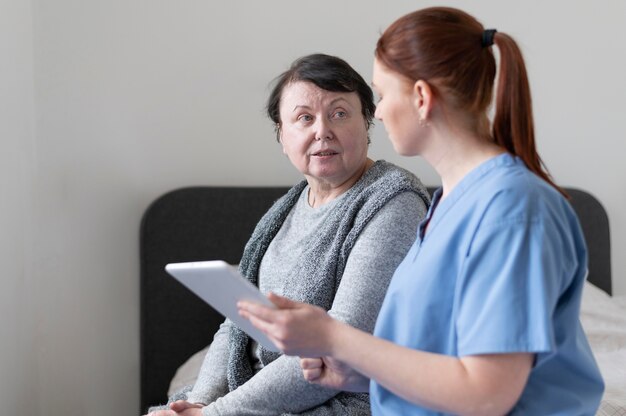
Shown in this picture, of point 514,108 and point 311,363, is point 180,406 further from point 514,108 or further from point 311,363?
point 514,108

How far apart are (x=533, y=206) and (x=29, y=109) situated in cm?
200

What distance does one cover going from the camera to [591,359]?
1.15 meters

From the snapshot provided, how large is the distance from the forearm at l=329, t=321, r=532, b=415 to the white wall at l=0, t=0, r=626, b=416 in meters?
1.72

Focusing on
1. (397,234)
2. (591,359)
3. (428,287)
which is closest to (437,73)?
(428,287)

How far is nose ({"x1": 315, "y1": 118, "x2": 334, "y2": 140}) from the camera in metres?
1.75

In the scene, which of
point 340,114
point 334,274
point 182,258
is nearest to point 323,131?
point 340,114

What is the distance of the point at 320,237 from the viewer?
66.3 inches

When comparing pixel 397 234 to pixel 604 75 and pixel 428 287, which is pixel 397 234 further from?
pixel 604 75

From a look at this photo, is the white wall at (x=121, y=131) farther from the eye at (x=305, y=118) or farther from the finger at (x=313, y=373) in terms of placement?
the finger at (x=313, y=373)

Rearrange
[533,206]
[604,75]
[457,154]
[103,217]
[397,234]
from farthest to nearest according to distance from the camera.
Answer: [604,75]
[103,217]
[397,234]
[457,154]
[533,206]

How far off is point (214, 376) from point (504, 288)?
99 centimetres

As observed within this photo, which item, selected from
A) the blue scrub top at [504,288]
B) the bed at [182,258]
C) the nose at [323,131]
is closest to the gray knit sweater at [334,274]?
the nose at [323,131]

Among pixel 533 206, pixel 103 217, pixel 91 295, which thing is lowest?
pixel 91 295

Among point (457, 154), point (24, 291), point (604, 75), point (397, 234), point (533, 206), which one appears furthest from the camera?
point (604, 75)
